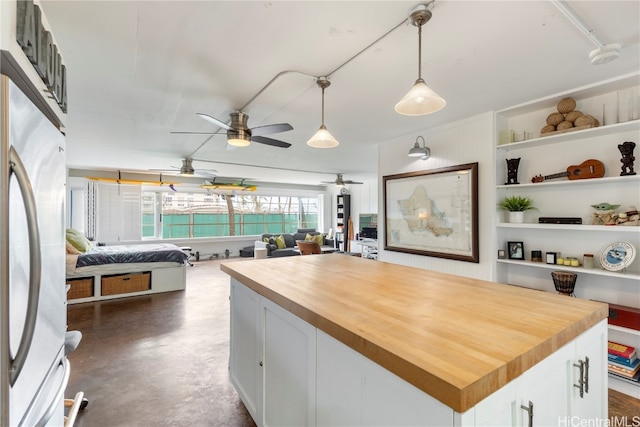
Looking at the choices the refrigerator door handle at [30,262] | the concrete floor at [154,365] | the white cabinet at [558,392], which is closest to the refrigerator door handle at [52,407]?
the refrigerator door handle at [30,262]

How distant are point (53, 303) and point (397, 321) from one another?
1.45m

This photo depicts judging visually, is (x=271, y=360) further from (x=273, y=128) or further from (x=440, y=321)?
(x=273, y=128)

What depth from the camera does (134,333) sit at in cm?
338

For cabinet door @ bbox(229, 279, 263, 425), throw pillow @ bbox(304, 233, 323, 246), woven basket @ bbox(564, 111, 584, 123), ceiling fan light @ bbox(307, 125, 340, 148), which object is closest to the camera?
cabinet door @ bbox(229, 279, 263, 425)

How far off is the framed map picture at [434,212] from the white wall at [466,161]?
67 millimetres

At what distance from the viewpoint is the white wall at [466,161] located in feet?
9.97

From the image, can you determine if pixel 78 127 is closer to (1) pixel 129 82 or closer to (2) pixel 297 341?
(1) pixel 129 82

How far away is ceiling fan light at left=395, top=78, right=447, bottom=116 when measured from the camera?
5.07 feet

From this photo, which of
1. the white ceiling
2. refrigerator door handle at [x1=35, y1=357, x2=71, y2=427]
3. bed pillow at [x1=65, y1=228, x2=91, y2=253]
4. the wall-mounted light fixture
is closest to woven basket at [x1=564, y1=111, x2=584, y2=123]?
the white ceiling

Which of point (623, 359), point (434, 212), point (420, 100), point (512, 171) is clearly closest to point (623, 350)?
point (623, 359)

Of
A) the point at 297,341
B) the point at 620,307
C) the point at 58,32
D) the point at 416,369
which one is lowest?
the point at 620,307

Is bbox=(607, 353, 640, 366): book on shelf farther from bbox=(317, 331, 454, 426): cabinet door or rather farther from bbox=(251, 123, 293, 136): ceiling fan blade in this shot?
bbox=(251, 123, 293, 136): ceiling fan blade

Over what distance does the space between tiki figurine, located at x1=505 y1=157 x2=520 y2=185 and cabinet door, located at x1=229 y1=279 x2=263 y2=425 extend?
2.74 metres

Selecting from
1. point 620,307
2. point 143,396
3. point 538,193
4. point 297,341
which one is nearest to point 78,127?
point 143,396
